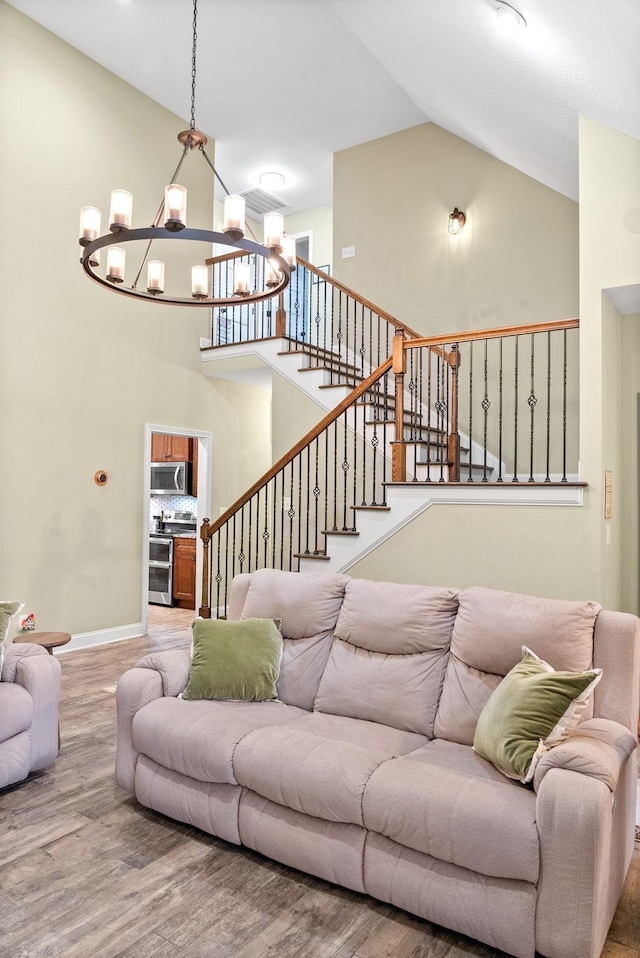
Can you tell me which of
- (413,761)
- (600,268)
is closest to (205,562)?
(413,761)

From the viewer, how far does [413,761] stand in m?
2.22

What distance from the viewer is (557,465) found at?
237 inches

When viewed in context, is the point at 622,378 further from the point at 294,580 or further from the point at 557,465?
the point at 294,580

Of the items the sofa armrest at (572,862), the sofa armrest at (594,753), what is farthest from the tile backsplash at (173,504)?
the sofa armrest at (572,862)

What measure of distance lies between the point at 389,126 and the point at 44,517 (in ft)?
18.4

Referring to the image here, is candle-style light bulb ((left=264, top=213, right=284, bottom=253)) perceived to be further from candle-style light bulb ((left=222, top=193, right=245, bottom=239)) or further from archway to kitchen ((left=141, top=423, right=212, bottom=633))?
archway to kitchen ((left=141, top=423, right=212, bottom=633))

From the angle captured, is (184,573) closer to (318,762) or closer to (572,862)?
(318,762)

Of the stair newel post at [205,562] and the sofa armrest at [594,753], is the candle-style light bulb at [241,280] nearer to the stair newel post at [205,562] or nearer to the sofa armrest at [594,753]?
the stair newel post at [205,562]

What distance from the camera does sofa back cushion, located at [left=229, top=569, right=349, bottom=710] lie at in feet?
9.72

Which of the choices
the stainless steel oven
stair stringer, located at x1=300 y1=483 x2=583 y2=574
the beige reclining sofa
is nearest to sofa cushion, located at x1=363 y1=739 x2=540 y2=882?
the beige reclining sofa

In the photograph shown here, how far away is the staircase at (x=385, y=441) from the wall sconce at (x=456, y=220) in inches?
50.4

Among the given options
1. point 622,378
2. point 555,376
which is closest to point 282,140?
point 555,376

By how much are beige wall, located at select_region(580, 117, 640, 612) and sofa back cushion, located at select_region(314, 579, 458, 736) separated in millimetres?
1830

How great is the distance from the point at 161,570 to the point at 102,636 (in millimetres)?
2082
